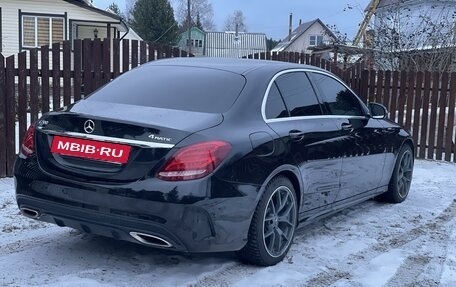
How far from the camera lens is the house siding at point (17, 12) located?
22.8 m

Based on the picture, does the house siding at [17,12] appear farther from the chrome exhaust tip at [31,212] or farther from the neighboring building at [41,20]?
the chrome exhaust tip at [31,212]

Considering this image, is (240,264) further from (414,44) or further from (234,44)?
(234,44)

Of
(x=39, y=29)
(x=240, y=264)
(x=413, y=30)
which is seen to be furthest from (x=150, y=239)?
(x=39, y=29)

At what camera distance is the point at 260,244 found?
409 cm

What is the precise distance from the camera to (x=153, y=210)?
355 centimetres

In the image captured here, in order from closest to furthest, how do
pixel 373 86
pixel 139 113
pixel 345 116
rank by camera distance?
pixel 139 113, pixel 345 116, pixel 373 86

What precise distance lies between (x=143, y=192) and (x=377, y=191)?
336 cm

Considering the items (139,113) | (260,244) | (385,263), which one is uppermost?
(139,113)

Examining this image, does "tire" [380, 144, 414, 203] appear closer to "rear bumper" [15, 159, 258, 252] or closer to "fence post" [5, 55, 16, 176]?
"rear bumper" [15, 159, 258, 252]

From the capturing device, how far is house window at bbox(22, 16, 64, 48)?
23.3m

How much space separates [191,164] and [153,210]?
38cm

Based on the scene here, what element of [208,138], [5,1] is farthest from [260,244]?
[5,1]

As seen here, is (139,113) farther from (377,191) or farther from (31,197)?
(377,191)

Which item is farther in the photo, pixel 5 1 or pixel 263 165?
pixel 5 1
